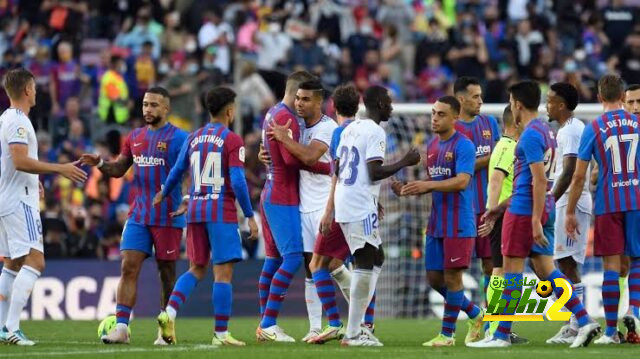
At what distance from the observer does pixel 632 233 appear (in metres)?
12.8

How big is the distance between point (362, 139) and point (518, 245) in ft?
5.46

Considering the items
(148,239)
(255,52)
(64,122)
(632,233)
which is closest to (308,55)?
(255,52)

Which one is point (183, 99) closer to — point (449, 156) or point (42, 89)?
point (42, 89)

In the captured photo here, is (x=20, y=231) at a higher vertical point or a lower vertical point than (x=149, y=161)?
lower

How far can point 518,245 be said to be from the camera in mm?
12094

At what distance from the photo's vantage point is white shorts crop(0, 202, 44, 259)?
12.6 m

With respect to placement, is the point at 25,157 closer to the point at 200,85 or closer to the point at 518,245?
the point at 518,245

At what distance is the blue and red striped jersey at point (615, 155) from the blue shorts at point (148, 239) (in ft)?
13.1

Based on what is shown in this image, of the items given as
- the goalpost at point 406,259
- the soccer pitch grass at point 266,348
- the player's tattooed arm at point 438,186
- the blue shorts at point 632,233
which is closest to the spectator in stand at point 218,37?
the goalpost at point 406,259

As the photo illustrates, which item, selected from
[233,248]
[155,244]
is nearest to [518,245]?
[233,248]

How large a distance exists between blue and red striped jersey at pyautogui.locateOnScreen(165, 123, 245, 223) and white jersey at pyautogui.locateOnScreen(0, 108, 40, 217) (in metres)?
1.38

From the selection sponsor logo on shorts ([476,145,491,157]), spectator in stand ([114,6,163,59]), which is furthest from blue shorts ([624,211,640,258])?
spectator in stand ([114,6,163,59])

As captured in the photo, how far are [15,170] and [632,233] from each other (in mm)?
5768

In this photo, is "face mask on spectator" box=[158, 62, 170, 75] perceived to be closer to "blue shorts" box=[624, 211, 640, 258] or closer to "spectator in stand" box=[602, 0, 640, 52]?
"spectator in stand" box=[602, 0, 640, 52]
